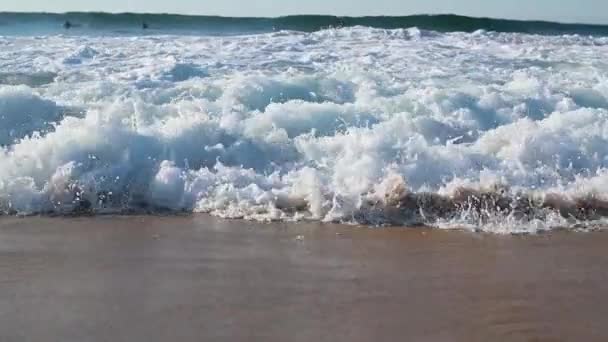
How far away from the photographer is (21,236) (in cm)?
445

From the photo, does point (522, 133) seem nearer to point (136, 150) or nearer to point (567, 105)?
point (567, 105)

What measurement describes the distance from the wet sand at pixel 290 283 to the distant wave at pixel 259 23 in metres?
13.3

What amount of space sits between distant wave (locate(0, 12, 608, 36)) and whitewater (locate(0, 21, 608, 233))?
8.75m

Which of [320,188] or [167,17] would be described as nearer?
[320,188]

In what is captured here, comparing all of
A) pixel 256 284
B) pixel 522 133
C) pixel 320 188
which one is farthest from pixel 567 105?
pixel 256 284

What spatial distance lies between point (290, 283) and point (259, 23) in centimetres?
1637

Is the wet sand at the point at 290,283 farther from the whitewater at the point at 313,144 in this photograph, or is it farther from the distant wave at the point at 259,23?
the distant wave at the point at 259,23

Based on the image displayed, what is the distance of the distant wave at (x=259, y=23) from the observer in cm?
1817

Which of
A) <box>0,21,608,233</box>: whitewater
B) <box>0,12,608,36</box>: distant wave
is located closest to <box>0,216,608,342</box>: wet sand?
<box>0,21,608,233</box>: whitewater

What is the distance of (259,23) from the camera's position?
1933cm

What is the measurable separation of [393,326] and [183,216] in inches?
89.5

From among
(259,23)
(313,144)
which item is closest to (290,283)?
(313,144)

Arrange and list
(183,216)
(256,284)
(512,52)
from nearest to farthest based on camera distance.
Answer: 1. (256,284)
2. (183,216)
3. (512,52)

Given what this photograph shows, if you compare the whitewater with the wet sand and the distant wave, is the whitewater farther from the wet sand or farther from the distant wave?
the distant wave
